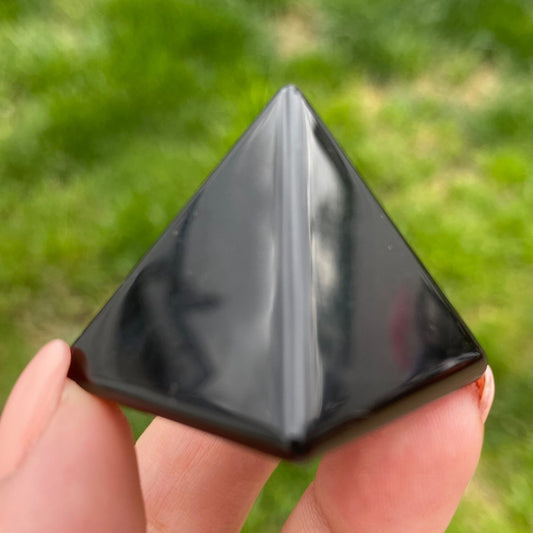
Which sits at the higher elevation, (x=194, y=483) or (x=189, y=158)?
(x=189, y=158)

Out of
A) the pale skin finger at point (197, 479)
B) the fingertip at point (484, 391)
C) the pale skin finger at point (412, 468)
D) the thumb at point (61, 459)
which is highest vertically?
the thumb at point (61, 459)

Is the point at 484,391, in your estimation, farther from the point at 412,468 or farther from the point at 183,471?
the point at 183,471

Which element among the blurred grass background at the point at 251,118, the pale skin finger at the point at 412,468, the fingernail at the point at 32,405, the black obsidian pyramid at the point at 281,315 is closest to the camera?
the black obsidian pyramid at the point at 281,315

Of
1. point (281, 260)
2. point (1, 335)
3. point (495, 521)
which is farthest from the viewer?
point (1, 335)

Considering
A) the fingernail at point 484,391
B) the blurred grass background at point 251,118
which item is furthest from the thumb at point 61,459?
the blurred grass background at point 251,118

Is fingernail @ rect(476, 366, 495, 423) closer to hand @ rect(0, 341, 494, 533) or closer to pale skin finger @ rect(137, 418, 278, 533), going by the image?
hand @ rect(0, 341, 494, 533)

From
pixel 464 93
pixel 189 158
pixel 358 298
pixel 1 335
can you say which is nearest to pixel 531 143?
pixel 464 93

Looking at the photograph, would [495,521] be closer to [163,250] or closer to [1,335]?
[163,250]

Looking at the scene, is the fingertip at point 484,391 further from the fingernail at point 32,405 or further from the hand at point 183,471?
the fingernail at point 32,405
